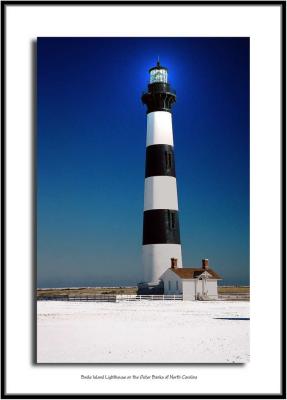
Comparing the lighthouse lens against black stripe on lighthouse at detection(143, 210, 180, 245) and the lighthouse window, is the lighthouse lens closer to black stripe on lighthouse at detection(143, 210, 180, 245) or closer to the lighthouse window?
the lighthouse window

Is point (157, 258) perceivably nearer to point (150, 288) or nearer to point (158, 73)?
point (150, 288)

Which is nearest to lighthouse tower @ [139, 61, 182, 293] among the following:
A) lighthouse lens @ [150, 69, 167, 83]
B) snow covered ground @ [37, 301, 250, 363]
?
lighthouse lens @ [150, 69, 167, 83]

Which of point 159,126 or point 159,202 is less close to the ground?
point 159,126

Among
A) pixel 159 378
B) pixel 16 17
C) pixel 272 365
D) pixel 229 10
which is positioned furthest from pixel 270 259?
pixel 16 17

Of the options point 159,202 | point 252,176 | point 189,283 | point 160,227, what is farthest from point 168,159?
point 252,176

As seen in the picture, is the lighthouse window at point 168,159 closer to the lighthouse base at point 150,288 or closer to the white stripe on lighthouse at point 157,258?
the white stripe on lighthouse at point 157,258

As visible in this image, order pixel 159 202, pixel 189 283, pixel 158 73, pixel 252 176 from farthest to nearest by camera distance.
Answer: pixel 189 283, pixel 159 202, pixel 158 73, pixel 252 176

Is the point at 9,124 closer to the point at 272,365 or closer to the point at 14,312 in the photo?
the point at 14,312
